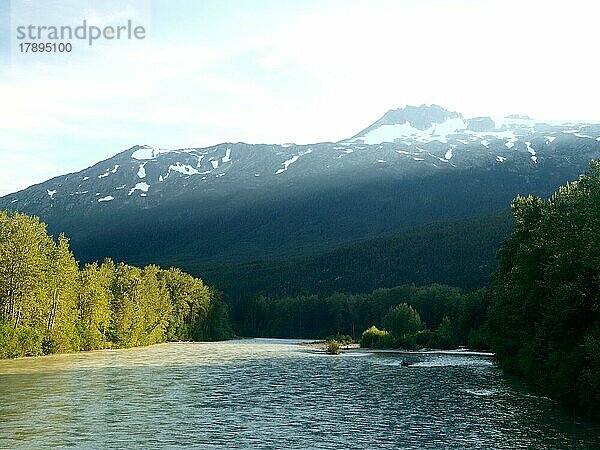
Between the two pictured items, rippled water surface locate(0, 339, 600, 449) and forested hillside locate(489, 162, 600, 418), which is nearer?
rippled water surface locate(0, 339, 600, 449)

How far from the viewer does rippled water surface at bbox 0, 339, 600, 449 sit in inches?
1441

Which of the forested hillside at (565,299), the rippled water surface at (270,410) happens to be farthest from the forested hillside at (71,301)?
the forested hillside at (565,299)

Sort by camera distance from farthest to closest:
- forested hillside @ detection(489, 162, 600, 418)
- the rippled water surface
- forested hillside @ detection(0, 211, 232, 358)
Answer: forested hillside @ detection(0, 211, 232, 358), forested hillside @ detection(489, 162, 600, 418), the rippled water surface

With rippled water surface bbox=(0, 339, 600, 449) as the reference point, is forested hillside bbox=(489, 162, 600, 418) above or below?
above

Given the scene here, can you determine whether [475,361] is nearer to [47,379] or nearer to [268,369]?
[268,369]

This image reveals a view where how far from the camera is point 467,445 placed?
35750 millimetres

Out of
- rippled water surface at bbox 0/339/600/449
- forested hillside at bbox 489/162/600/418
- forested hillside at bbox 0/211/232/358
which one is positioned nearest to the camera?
rippled water surface at bbox 0/339/600/449

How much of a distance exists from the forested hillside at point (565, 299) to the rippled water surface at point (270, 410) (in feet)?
7.46

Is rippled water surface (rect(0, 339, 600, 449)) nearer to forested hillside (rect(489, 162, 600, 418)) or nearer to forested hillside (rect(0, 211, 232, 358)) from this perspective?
forested hillside (rect(489, 162, 600, 418))

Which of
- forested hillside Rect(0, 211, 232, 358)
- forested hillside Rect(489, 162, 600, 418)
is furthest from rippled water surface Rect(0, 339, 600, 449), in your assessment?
forested hillside Rect(0, 211, 232, 358)

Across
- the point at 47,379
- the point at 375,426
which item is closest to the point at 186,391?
the point at 47,379

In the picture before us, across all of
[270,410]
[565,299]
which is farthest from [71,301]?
[565,299]

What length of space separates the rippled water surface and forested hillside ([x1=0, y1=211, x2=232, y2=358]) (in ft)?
44.1

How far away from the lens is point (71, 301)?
10588 cm
